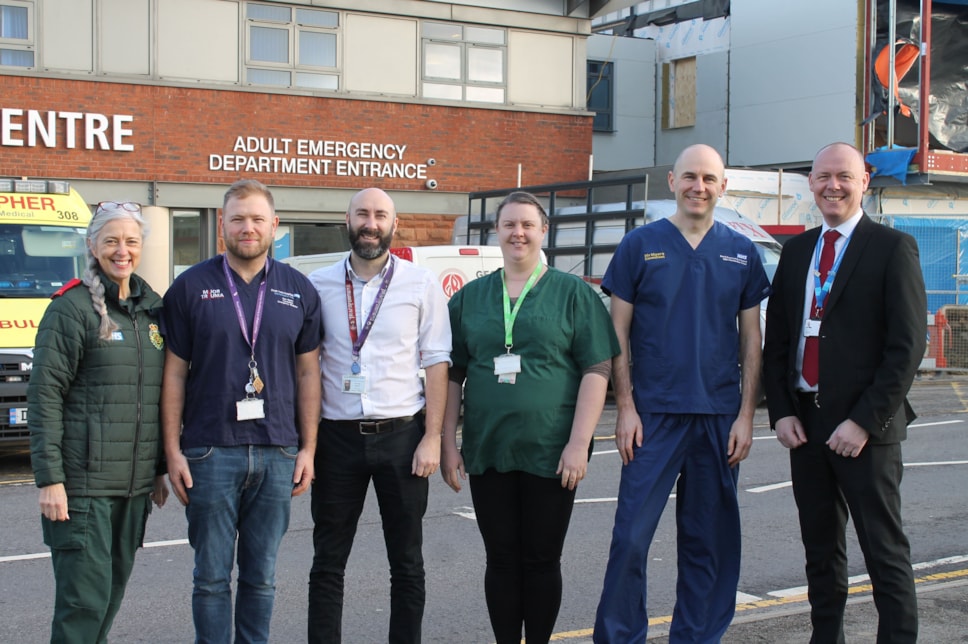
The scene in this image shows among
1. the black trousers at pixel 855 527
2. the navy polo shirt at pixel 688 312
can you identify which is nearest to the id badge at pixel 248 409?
the navy polo shirt at pixel 688 312

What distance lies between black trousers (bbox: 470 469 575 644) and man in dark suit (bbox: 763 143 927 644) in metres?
1.04

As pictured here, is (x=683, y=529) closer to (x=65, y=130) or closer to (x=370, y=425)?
(x=370, y=425)

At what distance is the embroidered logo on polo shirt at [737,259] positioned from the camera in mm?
4824

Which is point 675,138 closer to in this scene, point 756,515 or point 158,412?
point 756,515

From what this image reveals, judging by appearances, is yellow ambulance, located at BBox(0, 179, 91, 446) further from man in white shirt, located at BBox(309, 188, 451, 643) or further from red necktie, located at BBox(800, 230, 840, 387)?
red necktie, located at BBox(800, 230, 840, 387)

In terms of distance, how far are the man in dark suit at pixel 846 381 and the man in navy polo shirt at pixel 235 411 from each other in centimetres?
206

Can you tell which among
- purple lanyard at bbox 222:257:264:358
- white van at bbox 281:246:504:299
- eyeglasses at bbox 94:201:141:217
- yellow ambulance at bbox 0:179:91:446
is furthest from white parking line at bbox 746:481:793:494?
eyeglasses at bbox 94:201:141:217

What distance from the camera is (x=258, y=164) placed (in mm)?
19906

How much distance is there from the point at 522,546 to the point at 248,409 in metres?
1.29

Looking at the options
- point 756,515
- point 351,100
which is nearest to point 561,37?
point 351,100

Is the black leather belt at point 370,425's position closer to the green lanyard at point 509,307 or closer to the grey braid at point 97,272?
the green lanyard at point 509,307

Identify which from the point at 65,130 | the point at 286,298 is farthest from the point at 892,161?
the point at 286,298

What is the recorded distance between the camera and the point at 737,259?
484 centimetres

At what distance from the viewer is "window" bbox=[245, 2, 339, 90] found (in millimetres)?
19625
